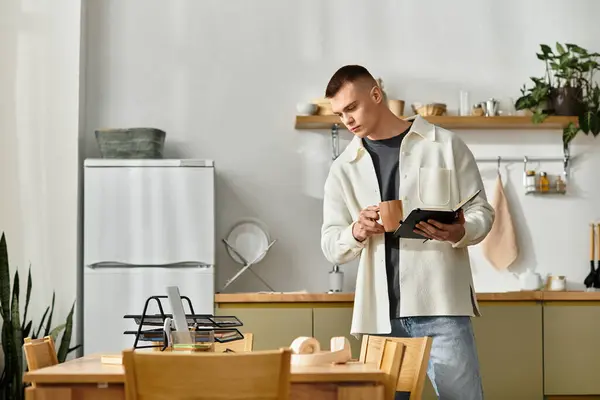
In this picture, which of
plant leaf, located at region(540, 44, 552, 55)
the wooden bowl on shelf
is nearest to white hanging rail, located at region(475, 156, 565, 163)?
the wooden bowl on shelf

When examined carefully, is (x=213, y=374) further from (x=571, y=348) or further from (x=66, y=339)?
(x=571, y=348)

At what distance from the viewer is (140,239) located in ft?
16.9

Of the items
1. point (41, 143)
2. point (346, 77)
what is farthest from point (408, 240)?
point (41, 143)

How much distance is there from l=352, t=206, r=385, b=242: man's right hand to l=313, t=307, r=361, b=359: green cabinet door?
192cm

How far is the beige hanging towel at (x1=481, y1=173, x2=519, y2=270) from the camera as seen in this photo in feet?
18.4

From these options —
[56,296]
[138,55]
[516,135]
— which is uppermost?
[138,55]

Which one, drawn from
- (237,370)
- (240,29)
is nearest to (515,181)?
(240,29)

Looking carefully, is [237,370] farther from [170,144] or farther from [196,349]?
[170,144]

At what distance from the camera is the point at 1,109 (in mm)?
5426

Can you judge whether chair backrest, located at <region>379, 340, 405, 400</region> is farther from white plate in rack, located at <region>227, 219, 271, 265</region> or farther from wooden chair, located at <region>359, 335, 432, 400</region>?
white plate in rack, located at <region>227, 219, 271, 265</region>

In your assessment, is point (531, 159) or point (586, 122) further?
point (531, 159)

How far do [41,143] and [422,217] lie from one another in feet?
10.6

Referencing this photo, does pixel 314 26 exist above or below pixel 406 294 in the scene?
above

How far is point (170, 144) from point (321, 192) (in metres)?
0.99
